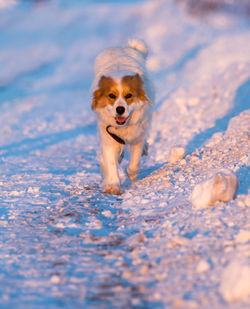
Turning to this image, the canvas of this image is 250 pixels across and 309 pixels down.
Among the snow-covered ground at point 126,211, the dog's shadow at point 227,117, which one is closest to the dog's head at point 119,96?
the snow-covered ground at point 126,211

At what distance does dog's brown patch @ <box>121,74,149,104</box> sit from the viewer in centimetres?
473

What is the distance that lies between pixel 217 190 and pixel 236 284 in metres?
1.24

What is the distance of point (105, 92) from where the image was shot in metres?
4.79

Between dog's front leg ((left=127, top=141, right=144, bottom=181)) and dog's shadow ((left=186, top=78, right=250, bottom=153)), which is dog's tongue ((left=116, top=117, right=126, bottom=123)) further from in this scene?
dog's shadow ((left=186, top=78, right=250, bottom=153))

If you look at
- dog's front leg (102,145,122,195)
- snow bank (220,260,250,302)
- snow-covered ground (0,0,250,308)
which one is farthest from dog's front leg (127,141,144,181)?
snow bank (220,260,250,302)

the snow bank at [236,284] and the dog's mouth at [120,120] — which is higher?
the dog's mouth at [120,120]

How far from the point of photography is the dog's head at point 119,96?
469 cm

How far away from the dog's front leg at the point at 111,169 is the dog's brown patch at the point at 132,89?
0.70 meters

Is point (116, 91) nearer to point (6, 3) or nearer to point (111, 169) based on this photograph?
point (111, 169)

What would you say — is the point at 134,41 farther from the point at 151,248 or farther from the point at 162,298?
the point at 162,298

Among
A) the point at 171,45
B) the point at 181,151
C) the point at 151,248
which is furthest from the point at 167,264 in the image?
the point at 171,45

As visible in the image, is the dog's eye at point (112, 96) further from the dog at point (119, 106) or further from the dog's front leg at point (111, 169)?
the dog's front leg at point (111, 169)

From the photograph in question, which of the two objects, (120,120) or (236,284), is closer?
(236,284)

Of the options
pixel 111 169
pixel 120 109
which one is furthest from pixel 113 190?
pixel 120 109
